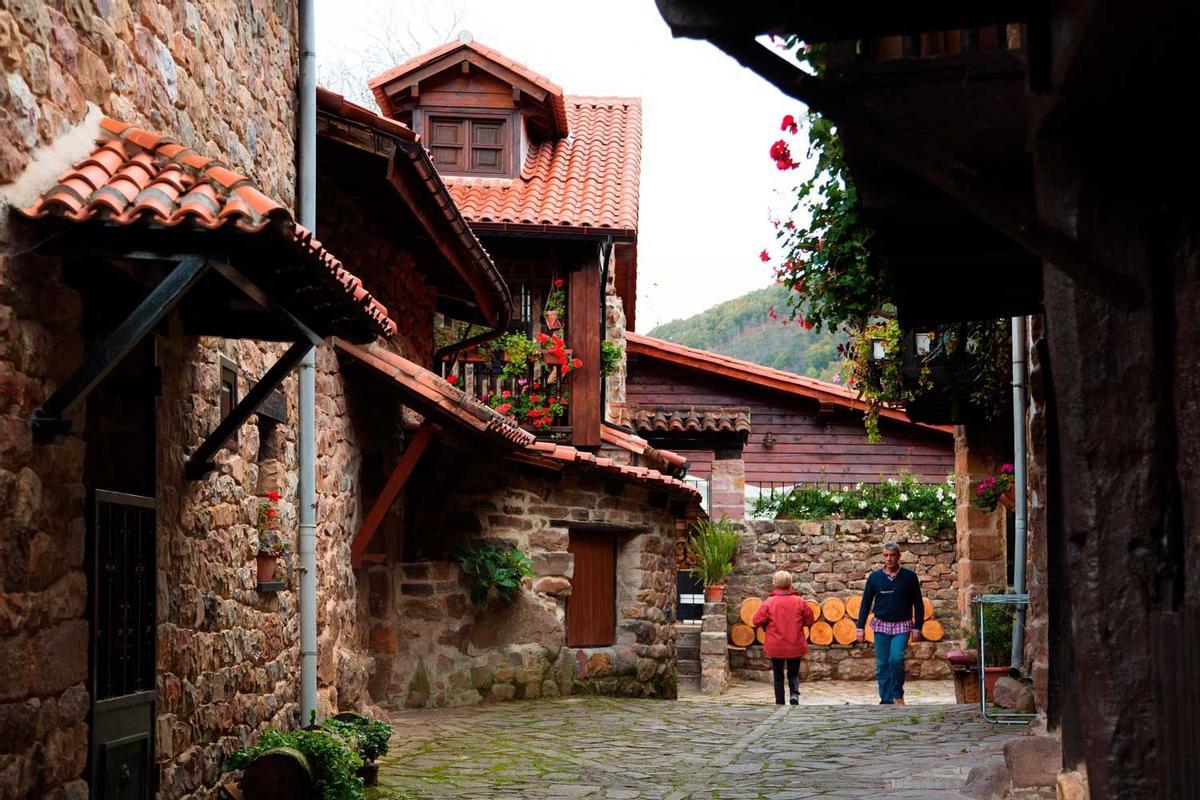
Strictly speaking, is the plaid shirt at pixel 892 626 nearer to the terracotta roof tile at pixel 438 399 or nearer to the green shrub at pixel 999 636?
the green shrub at pixel 999 636

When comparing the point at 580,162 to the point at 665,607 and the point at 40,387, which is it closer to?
the point at 665,607

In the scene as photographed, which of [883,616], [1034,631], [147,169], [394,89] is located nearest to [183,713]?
[147,169]

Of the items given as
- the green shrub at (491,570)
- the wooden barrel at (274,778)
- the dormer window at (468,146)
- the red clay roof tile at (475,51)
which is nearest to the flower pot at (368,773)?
the wooden barrel at (274,778)

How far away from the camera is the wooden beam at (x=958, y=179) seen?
10.8 feet

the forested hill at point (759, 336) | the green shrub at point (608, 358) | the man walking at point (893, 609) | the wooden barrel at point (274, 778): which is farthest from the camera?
the forested hill at point (759, 336)

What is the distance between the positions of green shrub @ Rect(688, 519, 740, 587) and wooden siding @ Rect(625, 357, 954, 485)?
3804 millimetres

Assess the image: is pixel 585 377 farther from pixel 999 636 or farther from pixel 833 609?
pixel 833 609

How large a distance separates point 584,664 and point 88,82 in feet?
27.9

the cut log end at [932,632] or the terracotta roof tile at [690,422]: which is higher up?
the terracotta roof tile at [690,422]

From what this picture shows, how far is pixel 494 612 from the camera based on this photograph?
11914mm

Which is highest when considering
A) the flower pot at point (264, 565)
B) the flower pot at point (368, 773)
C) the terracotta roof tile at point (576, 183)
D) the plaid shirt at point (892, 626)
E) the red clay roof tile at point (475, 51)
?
the red clay roof tile at point (475, 51)

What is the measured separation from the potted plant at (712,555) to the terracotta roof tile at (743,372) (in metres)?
3.79

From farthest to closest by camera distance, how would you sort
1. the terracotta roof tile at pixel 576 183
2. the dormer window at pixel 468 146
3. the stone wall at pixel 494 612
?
the dormer window at pixel 468 146
the terracotta roof tile at pixel 576 183
the stone wall at pixel 494 612

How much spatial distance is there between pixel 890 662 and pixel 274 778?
7600 millimetres
